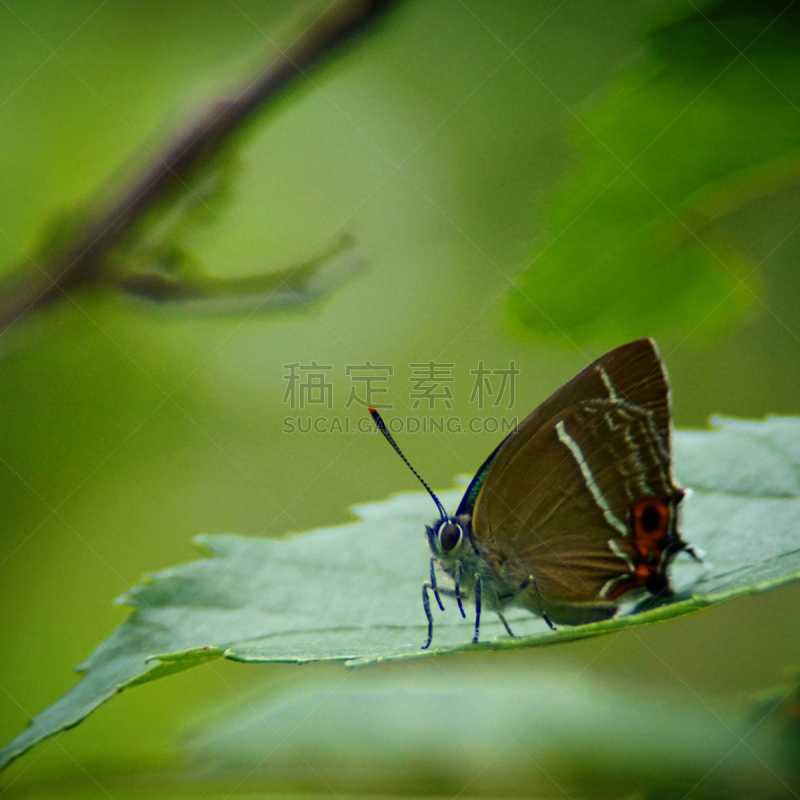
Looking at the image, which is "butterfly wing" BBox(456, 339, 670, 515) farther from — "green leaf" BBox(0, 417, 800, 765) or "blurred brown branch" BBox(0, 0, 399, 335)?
"blurred brown branch" BBox(0, 0, 399, 335)

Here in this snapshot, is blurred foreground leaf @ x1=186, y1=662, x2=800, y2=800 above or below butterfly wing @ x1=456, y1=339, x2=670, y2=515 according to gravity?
below

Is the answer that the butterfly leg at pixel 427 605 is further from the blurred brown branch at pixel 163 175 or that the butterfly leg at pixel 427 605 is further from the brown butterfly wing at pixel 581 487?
the blurred brown branch at pixel 163 175

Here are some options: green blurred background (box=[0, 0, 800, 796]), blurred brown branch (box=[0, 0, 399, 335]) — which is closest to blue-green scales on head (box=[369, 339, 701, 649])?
blurred brown branch (box=[0, 0, 399, 335])

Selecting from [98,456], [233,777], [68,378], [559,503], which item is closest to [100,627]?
[98,456]

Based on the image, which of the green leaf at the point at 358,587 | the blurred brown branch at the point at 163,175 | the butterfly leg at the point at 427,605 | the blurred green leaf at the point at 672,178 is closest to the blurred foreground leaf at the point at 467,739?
the green leaf at the point at 358,587

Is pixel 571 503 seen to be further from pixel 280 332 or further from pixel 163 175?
pixel 280 332

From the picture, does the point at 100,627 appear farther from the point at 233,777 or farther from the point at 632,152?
the point at 632,152
